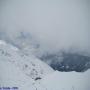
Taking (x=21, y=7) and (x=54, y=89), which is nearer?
(x=54, y=89)

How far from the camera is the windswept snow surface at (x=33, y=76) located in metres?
2.73

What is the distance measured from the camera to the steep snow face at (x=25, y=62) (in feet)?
9.00

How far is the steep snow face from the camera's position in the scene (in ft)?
9.00

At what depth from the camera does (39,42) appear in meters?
2.84

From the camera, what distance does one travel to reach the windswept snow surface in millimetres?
2727

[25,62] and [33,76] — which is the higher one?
[25,62]

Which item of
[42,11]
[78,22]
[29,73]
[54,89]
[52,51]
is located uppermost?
[42,11]

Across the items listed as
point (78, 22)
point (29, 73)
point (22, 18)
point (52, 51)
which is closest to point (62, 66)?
point (52, 51)

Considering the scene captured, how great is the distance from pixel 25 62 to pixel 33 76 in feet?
0.68

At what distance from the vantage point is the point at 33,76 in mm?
2742

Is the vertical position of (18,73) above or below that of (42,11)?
below

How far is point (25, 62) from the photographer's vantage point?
2779mm

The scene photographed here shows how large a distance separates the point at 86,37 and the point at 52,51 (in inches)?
19.6

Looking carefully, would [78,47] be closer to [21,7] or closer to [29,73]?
[29,73]
